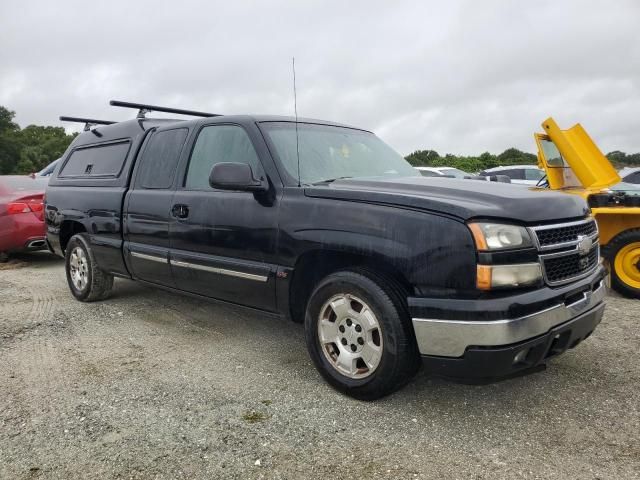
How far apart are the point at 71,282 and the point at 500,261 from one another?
4872 millimetres

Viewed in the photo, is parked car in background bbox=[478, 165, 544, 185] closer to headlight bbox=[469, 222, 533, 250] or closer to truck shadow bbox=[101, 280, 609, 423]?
truck shadow bbox=[101, 280, 609, 423]

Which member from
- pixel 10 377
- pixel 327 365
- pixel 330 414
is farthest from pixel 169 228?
pixel 330 414

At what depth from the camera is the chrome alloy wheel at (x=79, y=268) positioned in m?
5.41

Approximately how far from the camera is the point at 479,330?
2.54 m

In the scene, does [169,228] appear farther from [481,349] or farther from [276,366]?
[481,349]

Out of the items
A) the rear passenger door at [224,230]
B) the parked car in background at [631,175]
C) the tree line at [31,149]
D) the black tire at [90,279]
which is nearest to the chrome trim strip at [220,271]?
the rear passenger door at [224,230]

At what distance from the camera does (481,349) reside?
101 inches

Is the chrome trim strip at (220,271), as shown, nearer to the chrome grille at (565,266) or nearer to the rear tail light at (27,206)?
the chrome grille at (565,266)

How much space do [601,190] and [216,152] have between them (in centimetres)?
447

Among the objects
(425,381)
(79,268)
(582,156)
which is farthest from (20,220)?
(582,156)

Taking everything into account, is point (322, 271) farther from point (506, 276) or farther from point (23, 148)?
point (23, 148)

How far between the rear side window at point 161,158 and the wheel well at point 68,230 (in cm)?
140

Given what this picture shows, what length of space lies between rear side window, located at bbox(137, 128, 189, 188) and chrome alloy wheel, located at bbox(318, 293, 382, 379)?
1968mm

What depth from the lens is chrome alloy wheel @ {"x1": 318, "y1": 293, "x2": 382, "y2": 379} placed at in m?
2.95
